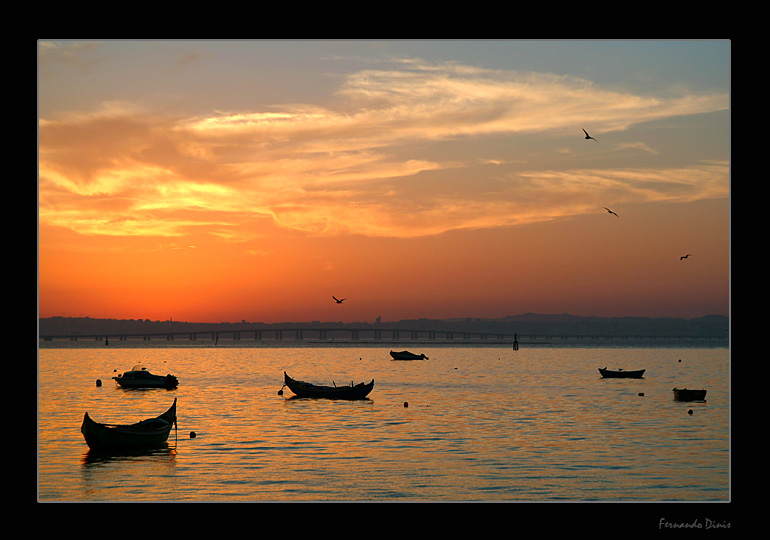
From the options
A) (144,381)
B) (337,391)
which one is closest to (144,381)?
(144,381)

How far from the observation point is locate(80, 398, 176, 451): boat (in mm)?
38625

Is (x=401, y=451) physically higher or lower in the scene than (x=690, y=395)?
higher

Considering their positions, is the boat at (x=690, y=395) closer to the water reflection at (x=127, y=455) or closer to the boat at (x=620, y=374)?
the boat at (x=620, y=374)

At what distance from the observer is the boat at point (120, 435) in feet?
127

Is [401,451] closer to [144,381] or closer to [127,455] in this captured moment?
[127,455]

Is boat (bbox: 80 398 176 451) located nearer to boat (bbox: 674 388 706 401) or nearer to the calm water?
the calm water

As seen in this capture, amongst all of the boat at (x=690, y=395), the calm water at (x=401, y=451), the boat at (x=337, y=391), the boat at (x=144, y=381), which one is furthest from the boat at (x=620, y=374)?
the boat at (x=144, y=381)

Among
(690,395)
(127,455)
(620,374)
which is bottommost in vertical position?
(620,374)

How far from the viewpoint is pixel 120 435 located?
128 feet

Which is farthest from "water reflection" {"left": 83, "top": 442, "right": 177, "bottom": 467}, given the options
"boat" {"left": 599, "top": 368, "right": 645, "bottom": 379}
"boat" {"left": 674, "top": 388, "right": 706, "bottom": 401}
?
"boat" {"left": 599, "top": 368, "right": 645, "bottom": 379}
